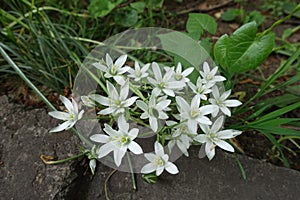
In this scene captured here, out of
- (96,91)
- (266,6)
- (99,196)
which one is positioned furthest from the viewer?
(266,6)

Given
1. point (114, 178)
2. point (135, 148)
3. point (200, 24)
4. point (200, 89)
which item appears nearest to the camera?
point (135, 148)

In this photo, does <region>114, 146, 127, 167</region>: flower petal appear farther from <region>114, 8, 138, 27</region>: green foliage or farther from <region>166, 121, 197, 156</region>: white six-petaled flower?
<region>114, 8, 138, 27</region>: green foliage

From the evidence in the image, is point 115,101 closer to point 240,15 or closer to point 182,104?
point 182,104

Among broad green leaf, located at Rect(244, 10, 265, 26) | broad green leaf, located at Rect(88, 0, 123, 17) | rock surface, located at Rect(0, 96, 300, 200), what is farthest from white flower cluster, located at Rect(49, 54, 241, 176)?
broad green leaf, located at Rect(244, 10, 265, 26)

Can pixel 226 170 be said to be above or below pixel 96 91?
below

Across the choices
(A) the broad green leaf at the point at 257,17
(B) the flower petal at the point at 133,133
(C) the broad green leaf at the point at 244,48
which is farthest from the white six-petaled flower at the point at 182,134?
(A) the broad green leaf at the point at 257,17

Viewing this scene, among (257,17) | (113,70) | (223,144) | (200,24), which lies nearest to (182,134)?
(223,144)

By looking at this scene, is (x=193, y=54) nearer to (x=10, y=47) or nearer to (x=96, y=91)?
(x=96, y=91)

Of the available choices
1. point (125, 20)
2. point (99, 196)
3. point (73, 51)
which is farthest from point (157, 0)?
point (99, 196)
